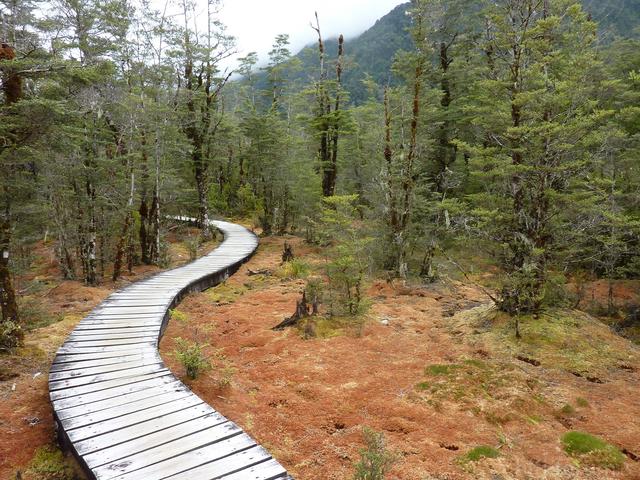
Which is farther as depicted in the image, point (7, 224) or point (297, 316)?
point (297, 316)

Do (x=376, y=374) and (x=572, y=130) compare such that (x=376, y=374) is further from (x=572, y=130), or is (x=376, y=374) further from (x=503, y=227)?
(x=572, y=130)

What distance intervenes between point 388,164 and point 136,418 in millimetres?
10906

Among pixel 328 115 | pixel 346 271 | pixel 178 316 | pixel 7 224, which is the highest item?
pixel 328 115

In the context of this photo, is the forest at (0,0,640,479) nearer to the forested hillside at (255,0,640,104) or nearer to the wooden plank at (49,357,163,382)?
the wooden plank at (49,357,163,382)

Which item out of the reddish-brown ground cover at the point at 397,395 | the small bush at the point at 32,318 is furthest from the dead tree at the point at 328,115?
the small bush at the point at 32,318

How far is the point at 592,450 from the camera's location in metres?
4.81

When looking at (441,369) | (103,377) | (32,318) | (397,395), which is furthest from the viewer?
(32,318)

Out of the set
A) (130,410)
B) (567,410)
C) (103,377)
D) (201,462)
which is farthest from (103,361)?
(567,410)

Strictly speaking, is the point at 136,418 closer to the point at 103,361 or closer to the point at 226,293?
the point at 103,361

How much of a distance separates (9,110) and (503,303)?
10.0m

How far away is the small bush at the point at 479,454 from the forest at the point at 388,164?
0.87 m

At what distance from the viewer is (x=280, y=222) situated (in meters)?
25.4

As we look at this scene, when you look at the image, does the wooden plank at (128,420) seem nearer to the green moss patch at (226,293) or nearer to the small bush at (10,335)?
the small bush at (10,335)

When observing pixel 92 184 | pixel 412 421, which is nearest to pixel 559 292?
pixel 412 421
